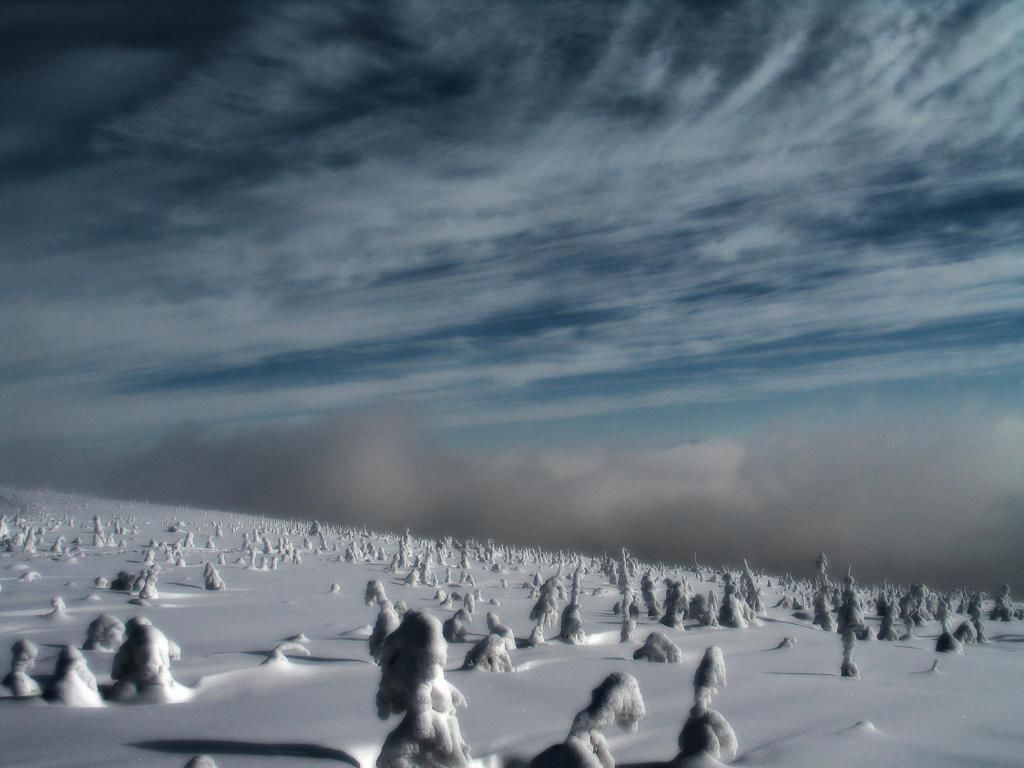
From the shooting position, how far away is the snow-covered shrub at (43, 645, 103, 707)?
1570 centimetres

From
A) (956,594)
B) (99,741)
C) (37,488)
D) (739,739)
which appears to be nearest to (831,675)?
(739,739)

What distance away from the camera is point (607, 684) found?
1330 centimetres

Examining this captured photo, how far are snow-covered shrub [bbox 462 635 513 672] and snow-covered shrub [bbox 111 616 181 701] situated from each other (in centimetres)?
963

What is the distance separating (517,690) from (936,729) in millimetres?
11141

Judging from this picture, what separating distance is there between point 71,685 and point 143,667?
1481mm

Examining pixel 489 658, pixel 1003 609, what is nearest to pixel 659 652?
pixel 489 658

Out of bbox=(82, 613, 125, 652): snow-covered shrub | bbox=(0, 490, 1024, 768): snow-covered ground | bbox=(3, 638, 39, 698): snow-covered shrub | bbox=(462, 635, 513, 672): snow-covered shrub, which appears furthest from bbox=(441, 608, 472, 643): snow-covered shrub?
bbox=(3, 638, 39, 698): snow-covered shrub

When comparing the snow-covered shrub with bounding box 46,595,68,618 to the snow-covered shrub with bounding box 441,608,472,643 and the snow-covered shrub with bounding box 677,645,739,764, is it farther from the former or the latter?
the snow-covered shrub with bounding box 677,645,739,764

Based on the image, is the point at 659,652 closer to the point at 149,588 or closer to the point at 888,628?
the point at 888,628

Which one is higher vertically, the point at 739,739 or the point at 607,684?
the point at 607,684

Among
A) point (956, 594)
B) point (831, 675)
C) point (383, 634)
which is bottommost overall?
point (956, 594)

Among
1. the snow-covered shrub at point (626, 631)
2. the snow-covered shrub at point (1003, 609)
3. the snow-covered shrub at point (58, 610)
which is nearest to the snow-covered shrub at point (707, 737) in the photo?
the snow-covered shrub at point (626, 631)

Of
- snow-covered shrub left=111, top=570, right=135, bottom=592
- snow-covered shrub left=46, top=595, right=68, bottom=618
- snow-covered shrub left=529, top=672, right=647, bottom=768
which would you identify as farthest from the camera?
snow-covered shrub left=111, top=570, right=135, bottom=592

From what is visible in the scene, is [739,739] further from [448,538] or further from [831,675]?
[448,538]
